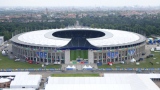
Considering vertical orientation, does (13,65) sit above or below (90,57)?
below

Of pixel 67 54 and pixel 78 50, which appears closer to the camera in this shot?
pixel 67 54

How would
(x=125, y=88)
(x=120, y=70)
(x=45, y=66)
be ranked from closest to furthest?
(x=125, y=88) → (x=120, y=70) → (x=45, y=66)

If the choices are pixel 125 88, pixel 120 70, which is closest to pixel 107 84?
pixel 125 88

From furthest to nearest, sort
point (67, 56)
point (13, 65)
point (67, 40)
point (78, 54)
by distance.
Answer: point (67, 40) → point (78, 54) → point (67, 56) → point (13, 65)

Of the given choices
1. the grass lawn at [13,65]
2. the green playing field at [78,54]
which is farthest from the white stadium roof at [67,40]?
the grass lawn at [13,65]

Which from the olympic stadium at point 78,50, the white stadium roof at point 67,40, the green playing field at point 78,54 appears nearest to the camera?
the olympic stadium at point 78,50

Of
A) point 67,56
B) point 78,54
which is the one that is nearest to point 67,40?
point 78,54

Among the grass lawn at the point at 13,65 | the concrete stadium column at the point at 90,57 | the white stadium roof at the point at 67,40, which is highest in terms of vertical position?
the white stadium roof at the point at 67,40

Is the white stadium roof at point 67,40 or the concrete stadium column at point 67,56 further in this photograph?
the white stadium roof at point 67,40

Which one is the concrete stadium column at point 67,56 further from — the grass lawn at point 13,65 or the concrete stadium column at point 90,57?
the concrete stadium column at point 90,57

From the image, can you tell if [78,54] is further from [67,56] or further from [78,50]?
[67,56]

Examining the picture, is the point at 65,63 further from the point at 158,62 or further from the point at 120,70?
the point at 158,62
